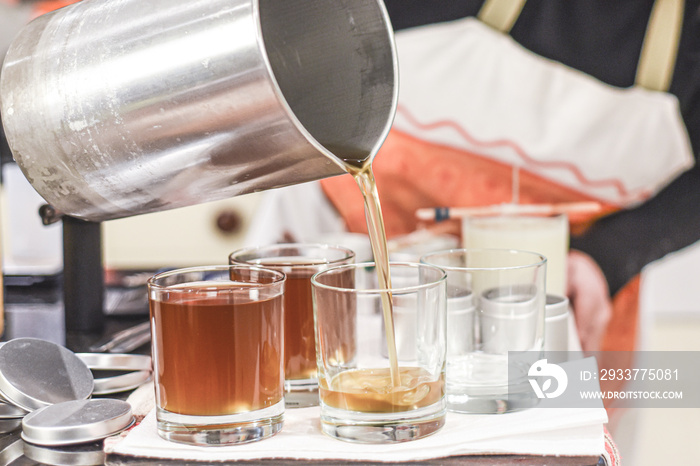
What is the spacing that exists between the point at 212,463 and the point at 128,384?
0.67ft

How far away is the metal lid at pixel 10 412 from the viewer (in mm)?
633

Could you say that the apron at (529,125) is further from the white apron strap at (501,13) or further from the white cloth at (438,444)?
the white cloth at (438,444)

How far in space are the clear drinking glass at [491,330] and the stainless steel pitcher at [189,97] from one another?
159 millimetres

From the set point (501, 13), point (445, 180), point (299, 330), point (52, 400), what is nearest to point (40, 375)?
point (52, 400)

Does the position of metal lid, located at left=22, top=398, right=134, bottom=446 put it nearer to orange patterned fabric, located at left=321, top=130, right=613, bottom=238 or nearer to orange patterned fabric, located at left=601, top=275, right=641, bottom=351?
orange patterned fabric, located at left=321, top=130, right=613, bottom=238

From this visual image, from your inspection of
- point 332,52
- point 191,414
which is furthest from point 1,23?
point 191,414

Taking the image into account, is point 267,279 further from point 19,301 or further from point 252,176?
point 19,301

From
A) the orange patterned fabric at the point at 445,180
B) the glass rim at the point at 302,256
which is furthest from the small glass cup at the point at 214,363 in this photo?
the orange patterned fabric at the point at 445,180

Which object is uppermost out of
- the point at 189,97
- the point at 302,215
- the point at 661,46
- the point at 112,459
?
the point at 661,46

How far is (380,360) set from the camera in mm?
611

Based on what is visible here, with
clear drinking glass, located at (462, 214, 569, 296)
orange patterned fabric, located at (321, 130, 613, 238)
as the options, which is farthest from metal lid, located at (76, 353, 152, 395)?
orange patterned fabric, located at (321, 130, 613, 238)

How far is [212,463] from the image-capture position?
0.54m

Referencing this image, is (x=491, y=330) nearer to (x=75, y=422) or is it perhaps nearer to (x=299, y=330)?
(x=299, y=330)

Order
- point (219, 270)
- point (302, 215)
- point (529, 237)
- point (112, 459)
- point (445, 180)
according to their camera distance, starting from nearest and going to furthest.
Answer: point (112, 459)
point (219, 270)
point (529, 237)
point (445, 180)
point (302, 215)
